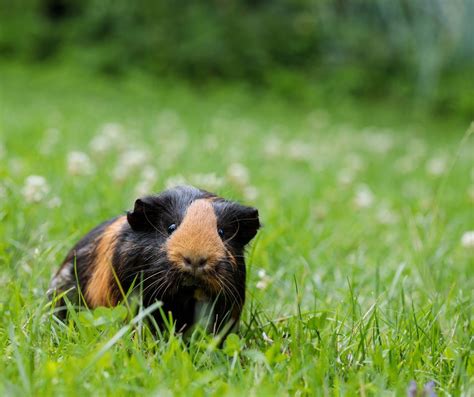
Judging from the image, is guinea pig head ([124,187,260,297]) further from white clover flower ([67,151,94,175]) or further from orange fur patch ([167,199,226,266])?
white clover flower ([67,151,94,175])

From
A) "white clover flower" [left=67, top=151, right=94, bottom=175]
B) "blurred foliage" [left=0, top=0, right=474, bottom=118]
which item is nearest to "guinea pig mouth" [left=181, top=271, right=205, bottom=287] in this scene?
"white clover flower" [left=67, top=151, right=94, bottom=175]

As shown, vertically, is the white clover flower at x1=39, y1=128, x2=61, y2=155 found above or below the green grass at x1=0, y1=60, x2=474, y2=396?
above

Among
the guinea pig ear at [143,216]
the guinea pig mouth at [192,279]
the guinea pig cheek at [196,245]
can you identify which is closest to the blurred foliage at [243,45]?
the guinea pig ear at [143,216]

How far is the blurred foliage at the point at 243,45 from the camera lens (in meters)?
20.8

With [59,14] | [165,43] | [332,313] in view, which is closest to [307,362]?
[332,313]

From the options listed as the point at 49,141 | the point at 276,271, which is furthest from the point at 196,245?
the point at 49,141

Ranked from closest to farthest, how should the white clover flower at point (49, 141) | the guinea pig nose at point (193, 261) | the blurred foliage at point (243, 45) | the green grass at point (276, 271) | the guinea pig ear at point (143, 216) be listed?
1. the green grass at point (276, 271)
2. the guinea pig nose at point (193, 261)
3. the guinea pig ear at point (143, 216)
4. the white clover flower at point (49, 141)
5. the blurred foliage at point (243, 45)

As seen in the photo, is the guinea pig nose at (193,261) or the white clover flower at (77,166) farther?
the white clover flower at (77,166)

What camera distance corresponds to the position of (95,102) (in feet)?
48.9

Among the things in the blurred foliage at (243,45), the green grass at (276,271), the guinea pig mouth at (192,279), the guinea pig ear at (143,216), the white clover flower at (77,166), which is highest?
the blurred foliage at (243,45)

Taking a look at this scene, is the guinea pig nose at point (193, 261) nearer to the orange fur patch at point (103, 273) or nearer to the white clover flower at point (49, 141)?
the orange fur patch at point (103, 273)

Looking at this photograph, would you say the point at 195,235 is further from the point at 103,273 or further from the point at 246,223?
the point at 103,273

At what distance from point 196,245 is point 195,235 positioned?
0.15 feet

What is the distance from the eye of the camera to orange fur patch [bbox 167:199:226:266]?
260cm
